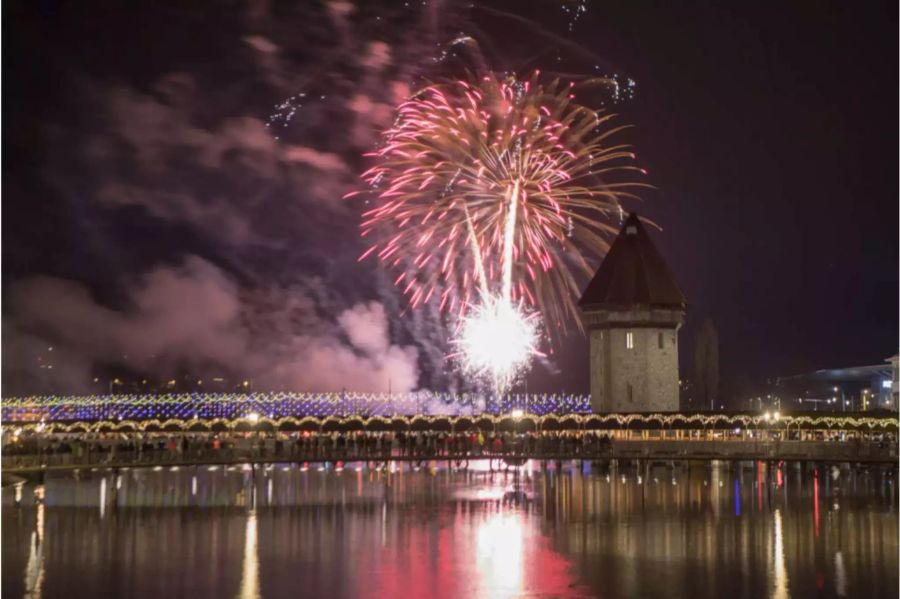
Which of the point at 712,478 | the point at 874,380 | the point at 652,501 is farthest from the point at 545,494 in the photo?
the point at 874,380

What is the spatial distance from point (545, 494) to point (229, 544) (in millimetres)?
18408

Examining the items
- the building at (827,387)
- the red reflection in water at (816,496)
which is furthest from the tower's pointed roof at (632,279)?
the building at (827,387)

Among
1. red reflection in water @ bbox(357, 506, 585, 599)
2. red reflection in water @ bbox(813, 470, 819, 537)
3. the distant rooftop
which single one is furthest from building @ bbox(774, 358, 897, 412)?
red reflection in water @ bbox(357, 506, 585, 599)

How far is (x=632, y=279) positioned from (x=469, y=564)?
41537 millimetres

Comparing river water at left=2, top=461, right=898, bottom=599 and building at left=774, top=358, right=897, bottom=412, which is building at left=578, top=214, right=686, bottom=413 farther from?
building at left=774, top=358, right=897, bottom=412

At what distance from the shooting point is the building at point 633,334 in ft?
236

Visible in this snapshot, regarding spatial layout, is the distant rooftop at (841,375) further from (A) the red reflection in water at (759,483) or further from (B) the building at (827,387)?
(A) the red reflection in water at (759,483)

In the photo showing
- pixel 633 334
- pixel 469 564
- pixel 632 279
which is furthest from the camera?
pixel 632 279

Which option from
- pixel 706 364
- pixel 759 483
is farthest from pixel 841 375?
pixel 759 483

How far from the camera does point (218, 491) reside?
181 feet

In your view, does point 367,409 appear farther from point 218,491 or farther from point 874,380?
point 874,380

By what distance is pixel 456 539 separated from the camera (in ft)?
128

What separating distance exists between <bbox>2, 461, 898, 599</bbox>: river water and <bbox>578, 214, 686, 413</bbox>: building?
1183 centimetres

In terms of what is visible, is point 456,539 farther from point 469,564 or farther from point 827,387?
point 827,387
